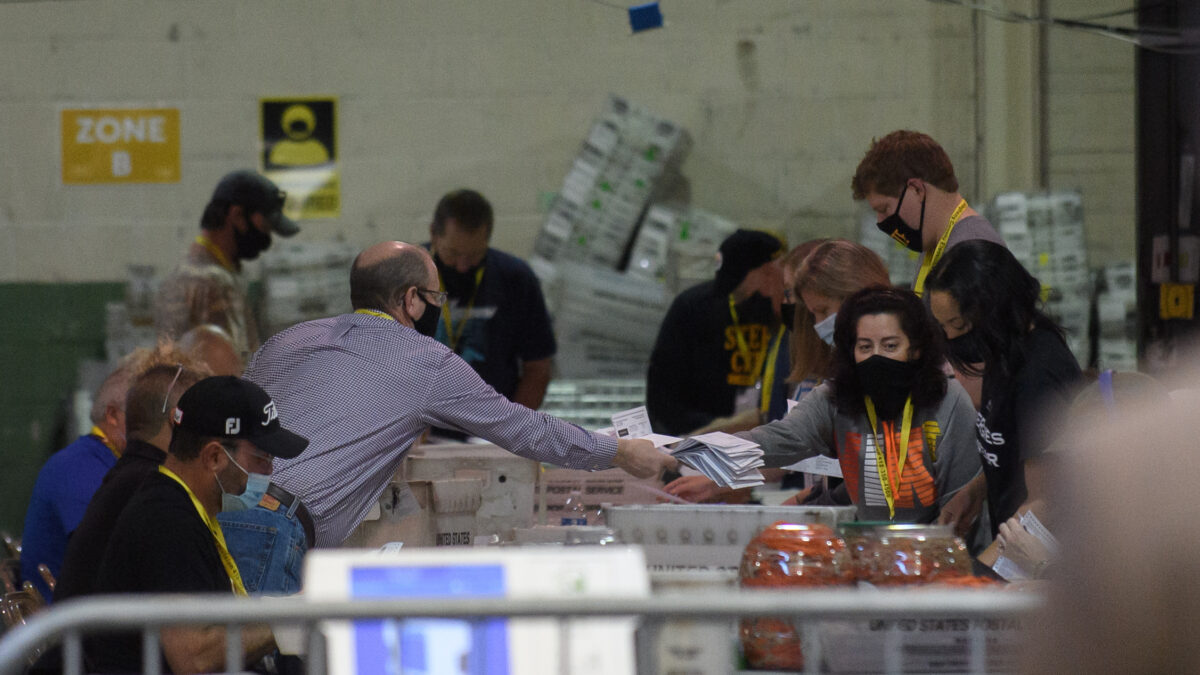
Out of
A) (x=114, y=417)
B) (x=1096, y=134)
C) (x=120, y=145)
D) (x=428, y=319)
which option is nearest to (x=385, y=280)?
(x=428, y=319)

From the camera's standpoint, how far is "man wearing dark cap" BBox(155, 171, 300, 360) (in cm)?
538

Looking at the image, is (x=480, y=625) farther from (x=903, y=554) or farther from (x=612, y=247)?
(x=612, y=247)

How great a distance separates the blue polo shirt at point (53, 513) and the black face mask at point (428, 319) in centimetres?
100

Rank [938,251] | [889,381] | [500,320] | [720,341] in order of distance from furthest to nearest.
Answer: [500,320] < [720,341] < [938,251] < [889,381]

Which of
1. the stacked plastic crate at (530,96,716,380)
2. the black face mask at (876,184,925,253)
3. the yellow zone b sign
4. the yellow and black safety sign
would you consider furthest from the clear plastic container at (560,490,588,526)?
the yellow zone b sign

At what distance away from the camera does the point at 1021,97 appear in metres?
6.62

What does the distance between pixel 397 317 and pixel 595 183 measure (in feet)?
9.74

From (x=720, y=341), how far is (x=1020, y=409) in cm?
235

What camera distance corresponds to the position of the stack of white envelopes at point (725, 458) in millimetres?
3143

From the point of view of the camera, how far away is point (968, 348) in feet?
10.3

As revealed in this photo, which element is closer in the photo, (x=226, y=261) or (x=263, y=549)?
(x=263, y=549)

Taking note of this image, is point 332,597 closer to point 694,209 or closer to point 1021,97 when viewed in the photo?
point 694,209

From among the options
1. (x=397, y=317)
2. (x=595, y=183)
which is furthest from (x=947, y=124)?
(x=397, y=317)

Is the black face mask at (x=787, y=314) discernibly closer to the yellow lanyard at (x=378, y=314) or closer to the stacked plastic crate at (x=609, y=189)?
the yellow lanyard at (x=378, y=314)
